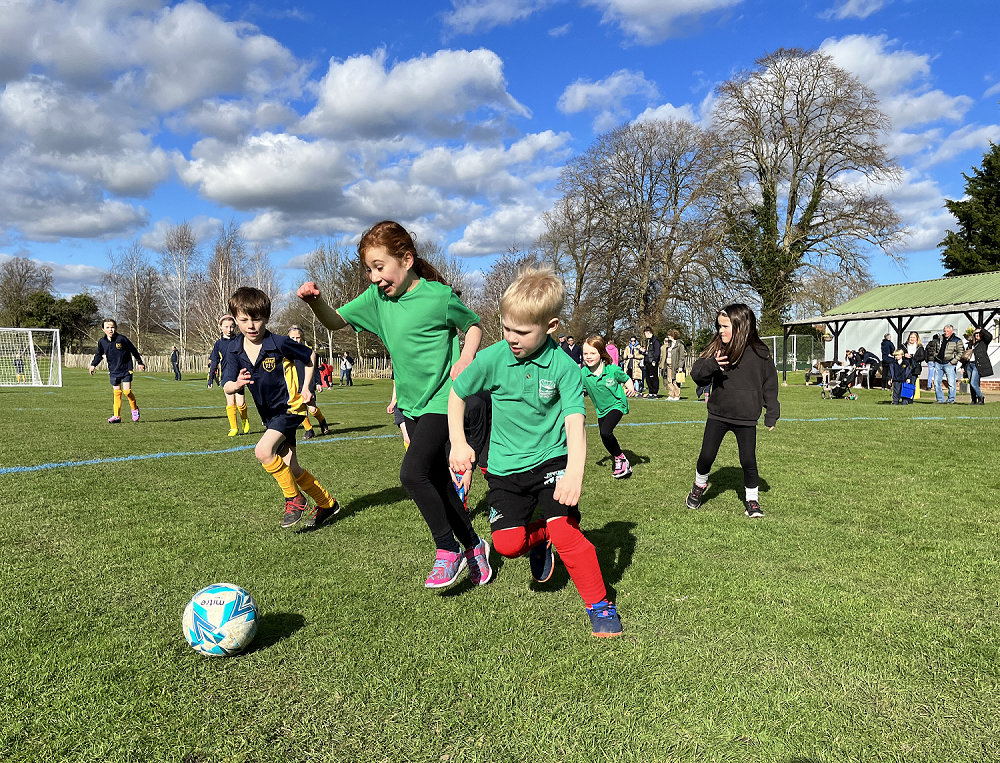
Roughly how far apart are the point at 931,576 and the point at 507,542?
2684 mm

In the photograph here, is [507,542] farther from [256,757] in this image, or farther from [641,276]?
[641,276]

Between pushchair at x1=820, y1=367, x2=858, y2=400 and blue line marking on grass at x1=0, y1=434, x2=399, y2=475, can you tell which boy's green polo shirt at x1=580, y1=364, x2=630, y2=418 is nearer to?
blue line marking on grass at x1=0, y1=434, x2=399, y2=475

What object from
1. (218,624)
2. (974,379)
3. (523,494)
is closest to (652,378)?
(974,379)

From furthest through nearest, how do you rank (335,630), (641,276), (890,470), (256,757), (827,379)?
(641,276), (827,379), (890,470), (335,630), (256,757)

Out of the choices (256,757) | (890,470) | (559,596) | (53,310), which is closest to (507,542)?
(559,596)

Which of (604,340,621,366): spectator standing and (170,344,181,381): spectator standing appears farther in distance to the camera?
(170,344,181,381): spectator standing

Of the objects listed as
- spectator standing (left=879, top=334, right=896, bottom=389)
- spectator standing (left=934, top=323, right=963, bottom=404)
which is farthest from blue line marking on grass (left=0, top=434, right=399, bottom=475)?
spectator standing (left=879, top=334, right=896, bottom=389)

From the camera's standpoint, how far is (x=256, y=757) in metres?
2.21

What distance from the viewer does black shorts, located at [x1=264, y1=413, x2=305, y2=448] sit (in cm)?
520

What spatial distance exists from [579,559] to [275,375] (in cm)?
319

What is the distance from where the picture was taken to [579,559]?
320cm

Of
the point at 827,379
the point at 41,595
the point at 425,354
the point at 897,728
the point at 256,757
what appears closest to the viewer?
the point at 256,757

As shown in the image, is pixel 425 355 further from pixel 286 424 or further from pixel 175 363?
pixel 175 363

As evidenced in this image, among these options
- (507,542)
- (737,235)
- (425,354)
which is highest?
(737,235)
